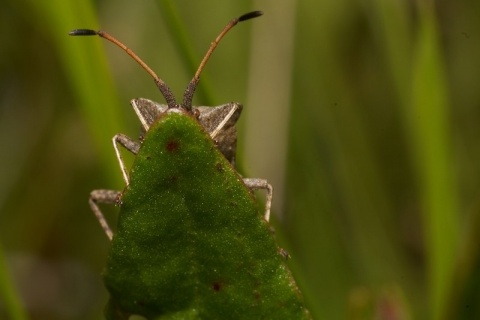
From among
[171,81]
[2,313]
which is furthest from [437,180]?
[2,313]

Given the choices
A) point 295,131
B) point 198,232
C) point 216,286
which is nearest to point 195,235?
point 198,232

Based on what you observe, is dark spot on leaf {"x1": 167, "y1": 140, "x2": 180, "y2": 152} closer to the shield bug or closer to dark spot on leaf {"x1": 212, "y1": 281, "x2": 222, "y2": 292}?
the shield bug

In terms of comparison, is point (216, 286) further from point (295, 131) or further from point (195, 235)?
point (295, 131)

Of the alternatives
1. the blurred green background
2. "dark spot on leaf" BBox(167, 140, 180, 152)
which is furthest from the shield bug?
the blurred green background

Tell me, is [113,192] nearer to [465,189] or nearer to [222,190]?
[222,190]

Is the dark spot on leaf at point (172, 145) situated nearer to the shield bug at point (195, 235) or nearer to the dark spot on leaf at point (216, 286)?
the shield bug at point (195, 235)

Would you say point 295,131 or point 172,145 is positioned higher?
point 172,145

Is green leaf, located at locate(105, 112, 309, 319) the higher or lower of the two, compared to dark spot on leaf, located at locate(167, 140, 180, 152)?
lower
